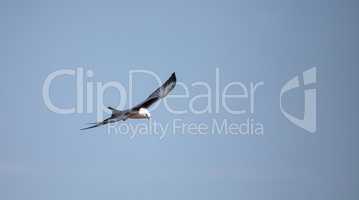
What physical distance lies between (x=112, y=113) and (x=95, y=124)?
2.10 ft

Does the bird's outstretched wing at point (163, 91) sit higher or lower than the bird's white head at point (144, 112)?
higher

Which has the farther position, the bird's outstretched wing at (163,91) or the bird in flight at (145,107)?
the bird's outstretched wing at (163,91)

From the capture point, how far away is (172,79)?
21.9 meters

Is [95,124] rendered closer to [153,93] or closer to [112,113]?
[112,113]

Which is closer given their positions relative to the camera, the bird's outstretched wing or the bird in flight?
the bird in flight

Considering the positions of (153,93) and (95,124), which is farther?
(153,93)

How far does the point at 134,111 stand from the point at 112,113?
38.1 inches

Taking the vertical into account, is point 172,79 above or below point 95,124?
above

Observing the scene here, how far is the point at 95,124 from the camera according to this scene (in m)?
20.3

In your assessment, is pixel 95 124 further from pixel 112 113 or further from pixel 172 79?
pixel 172 79

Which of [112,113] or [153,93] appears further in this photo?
[153,93]

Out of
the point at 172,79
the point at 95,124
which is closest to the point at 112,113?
the point at 95,124

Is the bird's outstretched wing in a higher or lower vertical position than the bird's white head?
higher

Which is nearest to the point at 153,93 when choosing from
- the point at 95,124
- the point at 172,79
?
the point at 172,79
